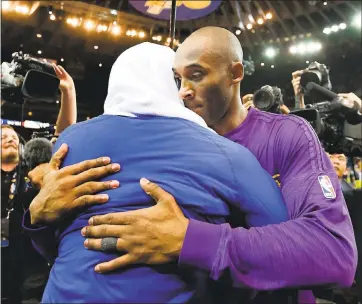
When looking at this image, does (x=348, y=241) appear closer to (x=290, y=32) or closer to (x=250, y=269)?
(x=250, y=269)

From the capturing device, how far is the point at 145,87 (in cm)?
96

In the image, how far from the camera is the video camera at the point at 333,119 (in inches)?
91.4

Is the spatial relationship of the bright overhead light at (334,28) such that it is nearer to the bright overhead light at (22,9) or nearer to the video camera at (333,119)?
the bright overhead light at (22,9)

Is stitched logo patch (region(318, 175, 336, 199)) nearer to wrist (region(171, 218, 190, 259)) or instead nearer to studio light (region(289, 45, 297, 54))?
wrist (region(171, 218, 190, 259))

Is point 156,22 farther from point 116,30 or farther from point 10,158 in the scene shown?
point 10,158

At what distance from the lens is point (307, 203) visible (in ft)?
3.22

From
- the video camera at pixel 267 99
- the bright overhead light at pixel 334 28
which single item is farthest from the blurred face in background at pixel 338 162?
the bright overhead light at pixel 334 28

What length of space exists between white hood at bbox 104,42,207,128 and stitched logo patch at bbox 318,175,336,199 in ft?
1.15

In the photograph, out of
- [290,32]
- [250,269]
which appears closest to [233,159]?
[250,269]

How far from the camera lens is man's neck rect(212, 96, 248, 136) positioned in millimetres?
1378

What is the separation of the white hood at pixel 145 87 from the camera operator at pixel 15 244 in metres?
2.11

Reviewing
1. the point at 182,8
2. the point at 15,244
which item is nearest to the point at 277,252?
the point at 15,244

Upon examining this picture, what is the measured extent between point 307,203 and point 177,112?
41 centimetres

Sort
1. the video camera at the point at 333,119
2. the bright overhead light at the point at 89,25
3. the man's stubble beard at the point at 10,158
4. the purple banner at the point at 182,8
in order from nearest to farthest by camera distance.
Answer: the video camera at the point at 333,119, the man's stubble beard at the point at 10,158, the purple banner at the point at 182,8, the bright overhead light at the point at 89,25
